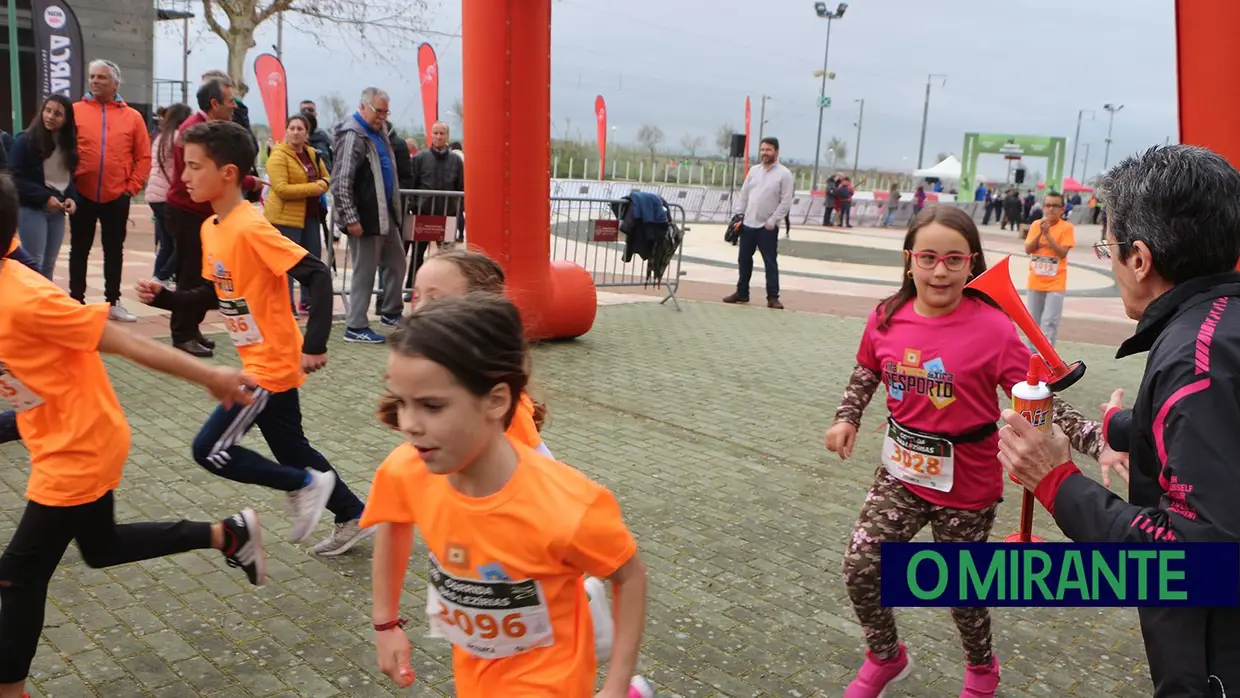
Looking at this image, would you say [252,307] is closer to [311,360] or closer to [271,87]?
[311,360]

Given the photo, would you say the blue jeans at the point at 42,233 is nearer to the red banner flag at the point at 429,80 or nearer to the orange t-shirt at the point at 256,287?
the orange t-shirt at the point at 256,287

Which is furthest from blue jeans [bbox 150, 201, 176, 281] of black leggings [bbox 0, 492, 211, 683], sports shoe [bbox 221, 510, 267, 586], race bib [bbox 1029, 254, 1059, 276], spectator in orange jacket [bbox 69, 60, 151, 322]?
race bib [bbox 1029, 254, 1059, 276]

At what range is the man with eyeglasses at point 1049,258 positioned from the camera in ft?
32.2

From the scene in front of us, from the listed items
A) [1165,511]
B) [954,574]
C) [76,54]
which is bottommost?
[954,574]

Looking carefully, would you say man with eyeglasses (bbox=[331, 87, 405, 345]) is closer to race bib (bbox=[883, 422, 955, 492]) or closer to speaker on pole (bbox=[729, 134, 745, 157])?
race bib (bbox=[883, 422, 955, 492])

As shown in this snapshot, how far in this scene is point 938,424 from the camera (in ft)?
10.7

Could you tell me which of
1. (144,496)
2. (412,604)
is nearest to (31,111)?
(144,496)

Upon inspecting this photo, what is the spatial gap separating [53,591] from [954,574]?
3547 millimetres

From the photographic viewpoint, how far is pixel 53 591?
396cm

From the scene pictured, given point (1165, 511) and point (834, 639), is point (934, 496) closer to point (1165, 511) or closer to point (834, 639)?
point (834, 639)

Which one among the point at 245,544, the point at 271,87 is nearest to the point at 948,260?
the point at 245,544

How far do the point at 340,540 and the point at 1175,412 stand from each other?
3547 millimetres

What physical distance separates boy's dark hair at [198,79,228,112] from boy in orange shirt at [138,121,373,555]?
12.9 ft

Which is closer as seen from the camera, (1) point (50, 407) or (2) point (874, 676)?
(1) point (50, 407)
